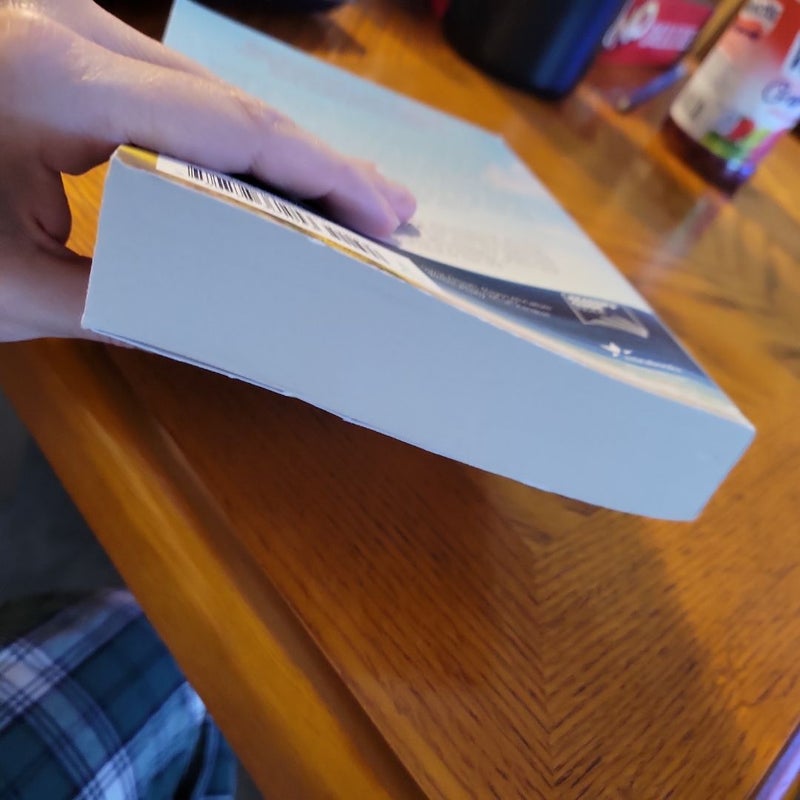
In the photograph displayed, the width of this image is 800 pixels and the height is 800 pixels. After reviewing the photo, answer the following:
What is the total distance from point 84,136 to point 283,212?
7 cm

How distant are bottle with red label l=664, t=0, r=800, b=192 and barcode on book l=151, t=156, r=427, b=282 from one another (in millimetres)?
462

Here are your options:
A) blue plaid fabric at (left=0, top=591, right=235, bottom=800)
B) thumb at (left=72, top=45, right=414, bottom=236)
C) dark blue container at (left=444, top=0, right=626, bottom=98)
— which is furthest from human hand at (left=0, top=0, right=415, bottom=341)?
dark blue container at (left=444, top=0, right=626, bottom=98)

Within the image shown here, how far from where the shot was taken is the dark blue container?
56cm

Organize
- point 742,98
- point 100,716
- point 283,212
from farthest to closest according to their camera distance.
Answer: point 742,98 → point 100,716 → point 283,212

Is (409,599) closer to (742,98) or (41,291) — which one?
(41,291)

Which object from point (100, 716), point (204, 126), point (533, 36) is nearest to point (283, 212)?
point (204, 126)

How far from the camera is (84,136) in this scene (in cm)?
20

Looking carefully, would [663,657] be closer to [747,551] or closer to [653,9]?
[747,551]

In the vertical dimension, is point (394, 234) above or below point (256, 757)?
above

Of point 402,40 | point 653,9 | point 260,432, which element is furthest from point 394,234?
point 653,9

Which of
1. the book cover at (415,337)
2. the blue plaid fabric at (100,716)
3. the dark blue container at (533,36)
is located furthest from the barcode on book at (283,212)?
the dark blue container at (533,36)

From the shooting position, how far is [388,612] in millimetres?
245

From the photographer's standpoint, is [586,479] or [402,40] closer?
[586,479]

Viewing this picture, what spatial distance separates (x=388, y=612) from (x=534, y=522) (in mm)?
80
